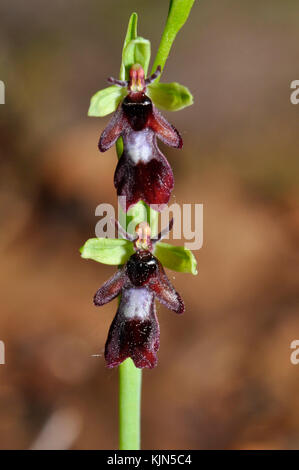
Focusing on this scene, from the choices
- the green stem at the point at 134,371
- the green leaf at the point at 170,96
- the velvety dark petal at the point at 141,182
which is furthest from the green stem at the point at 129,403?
the green leaf at the point at 170,96

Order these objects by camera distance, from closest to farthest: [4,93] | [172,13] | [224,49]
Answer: [172,13]
[4,93]
[224,49]

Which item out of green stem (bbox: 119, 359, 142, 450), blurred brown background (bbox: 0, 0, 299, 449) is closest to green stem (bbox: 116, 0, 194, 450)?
green stem (bbox: 119, 359, 142, 450)

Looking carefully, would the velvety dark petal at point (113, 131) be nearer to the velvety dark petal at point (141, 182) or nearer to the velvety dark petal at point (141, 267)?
the velvety dark petal at point (141, 182)

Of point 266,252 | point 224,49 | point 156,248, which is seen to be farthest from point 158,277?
point 224,49

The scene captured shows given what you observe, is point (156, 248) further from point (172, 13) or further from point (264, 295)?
point (264, 295)

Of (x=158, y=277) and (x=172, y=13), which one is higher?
(x=172, y=13)

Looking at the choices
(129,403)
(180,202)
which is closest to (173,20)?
(129,403)

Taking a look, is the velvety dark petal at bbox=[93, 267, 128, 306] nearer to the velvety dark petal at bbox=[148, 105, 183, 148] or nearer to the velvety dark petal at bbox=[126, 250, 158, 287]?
the velvety dark petal at bbox=[126, 250, 158, 287]
